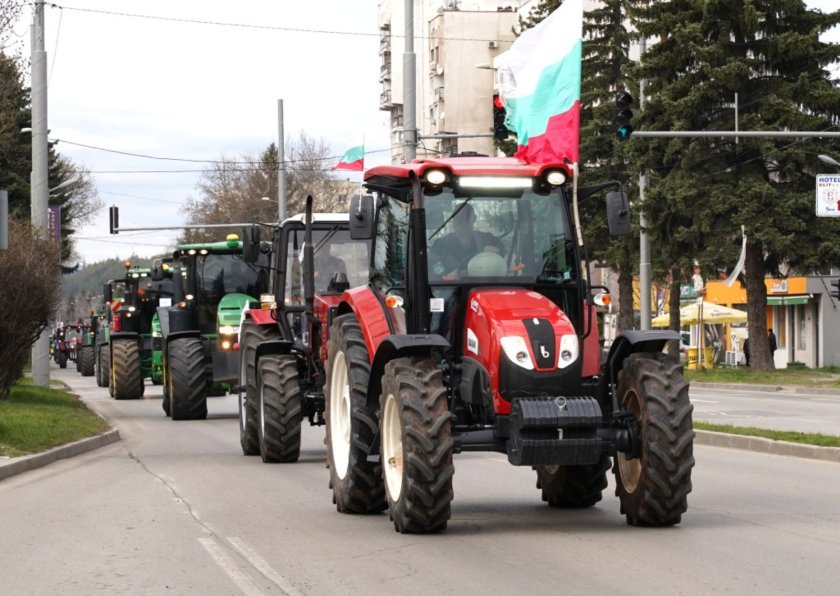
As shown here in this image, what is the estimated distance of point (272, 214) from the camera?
93625 mm

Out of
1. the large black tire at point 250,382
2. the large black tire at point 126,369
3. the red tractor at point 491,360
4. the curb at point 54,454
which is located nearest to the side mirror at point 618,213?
the red tractor at point 491,360

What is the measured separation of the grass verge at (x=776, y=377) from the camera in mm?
44656

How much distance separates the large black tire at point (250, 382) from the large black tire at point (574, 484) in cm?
648

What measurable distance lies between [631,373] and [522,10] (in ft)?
304

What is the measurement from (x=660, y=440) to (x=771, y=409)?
21228 millimetres

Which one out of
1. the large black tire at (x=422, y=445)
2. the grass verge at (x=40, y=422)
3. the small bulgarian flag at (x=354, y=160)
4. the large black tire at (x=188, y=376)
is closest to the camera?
the large black tire at (x=422, y=445)

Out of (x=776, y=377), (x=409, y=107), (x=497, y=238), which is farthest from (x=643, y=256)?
(x=497, y=238)

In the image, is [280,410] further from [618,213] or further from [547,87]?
[618,213]

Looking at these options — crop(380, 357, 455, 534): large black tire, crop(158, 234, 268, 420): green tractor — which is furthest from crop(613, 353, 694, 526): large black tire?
crop(158, 234, 268, 420): green tractor

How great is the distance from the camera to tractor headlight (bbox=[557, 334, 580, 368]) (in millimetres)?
11195

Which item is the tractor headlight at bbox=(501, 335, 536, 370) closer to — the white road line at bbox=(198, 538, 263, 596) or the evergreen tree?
the white road line at bbox=(198, 538, 263, 596)

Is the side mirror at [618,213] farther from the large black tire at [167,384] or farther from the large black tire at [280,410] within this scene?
the large black tire at [167,384]

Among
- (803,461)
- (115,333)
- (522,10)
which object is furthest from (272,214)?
(803,461)

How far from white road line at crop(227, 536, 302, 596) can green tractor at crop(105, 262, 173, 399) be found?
74.1 feet
